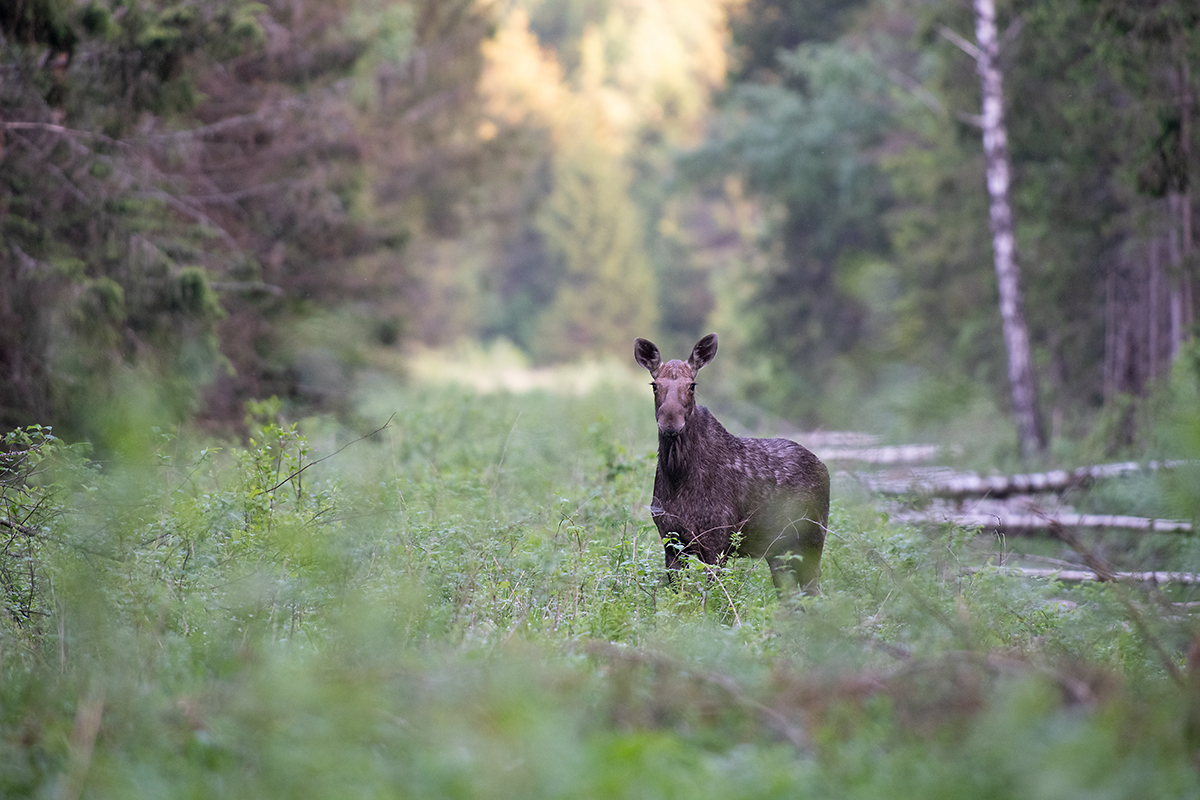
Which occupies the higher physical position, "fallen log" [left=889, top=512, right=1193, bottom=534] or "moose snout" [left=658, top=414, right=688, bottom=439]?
"moose snout" [left=658, top=414, right=688, bottom=439]

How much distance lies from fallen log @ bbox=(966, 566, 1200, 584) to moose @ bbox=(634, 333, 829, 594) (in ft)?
3.88

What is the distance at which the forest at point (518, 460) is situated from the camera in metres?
3.89

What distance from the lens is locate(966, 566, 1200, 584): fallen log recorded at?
721 centimetres

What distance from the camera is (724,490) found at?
761 centimetres

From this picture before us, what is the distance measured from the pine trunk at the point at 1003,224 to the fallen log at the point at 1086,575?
355 inches

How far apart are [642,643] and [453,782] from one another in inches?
91.6

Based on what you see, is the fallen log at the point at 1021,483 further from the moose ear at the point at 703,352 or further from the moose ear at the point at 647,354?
the moose ear at the point at 647,354

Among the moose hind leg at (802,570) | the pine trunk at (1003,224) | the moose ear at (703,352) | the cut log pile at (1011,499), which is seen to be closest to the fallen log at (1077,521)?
the cut log pile at (1011,499)

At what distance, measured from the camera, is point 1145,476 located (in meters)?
11.6

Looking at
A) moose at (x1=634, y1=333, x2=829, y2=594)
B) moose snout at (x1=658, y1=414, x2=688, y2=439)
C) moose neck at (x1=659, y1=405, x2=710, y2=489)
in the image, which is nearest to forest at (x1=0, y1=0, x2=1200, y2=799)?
moose at (x1=634, y1=333, x2=829, y2=594)

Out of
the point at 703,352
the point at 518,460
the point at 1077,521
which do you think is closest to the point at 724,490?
the point at 703,352

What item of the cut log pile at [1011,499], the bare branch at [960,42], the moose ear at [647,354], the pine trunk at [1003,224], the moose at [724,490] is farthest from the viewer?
the bare branch at [960,42]

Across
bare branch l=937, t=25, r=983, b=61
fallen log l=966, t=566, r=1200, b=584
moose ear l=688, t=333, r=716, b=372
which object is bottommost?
fallen log l=966, t=566, r=1200, b=584

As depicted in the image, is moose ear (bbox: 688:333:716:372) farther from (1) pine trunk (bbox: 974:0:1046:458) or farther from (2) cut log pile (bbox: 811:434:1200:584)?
(1) pine trunk (bbox: 974:0:1046:458)
